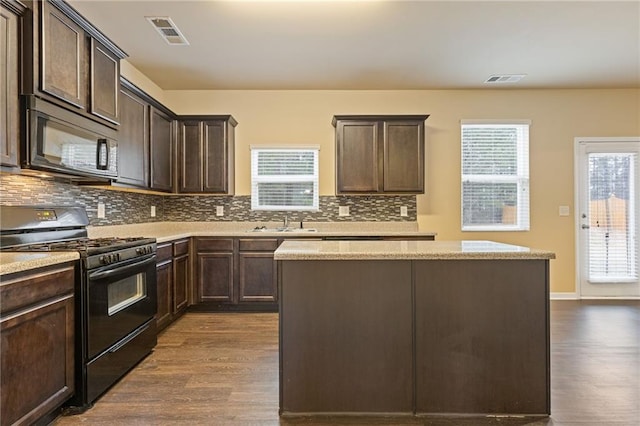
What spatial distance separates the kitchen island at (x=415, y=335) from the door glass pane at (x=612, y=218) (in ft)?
11.9

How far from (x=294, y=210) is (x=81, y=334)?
2957mm

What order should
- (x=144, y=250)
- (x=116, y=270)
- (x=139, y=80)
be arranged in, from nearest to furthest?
1. (x=116, y=270)
2. (x=144, y=250)
3. (x=139, y=80)

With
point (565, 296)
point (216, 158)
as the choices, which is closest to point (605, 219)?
point (565, 296)

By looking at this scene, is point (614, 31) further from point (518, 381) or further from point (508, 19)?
point (518, 381)

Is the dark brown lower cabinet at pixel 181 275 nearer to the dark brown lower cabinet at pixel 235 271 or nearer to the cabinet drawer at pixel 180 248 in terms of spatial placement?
the cabinet drawer at pixel 180 248

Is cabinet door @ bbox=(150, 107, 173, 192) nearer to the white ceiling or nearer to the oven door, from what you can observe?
the white ceiling

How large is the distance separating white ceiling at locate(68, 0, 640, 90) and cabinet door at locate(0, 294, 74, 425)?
226 cm

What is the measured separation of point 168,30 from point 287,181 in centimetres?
218

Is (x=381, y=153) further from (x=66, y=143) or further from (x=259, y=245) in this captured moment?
(x=66, y=143)

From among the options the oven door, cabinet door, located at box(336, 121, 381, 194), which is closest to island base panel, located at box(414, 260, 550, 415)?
the oven door

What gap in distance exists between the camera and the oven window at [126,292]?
8.05 ft

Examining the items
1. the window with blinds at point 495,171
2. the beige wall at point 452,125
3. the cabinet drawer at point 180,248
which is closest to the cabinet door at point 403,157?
the beige wall at point 452,125

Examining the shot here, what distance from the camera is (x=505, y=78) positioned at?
4.45 metres

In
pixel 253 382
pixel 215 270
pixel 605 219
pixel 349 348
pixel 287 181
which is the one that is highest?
pixel 287 181
